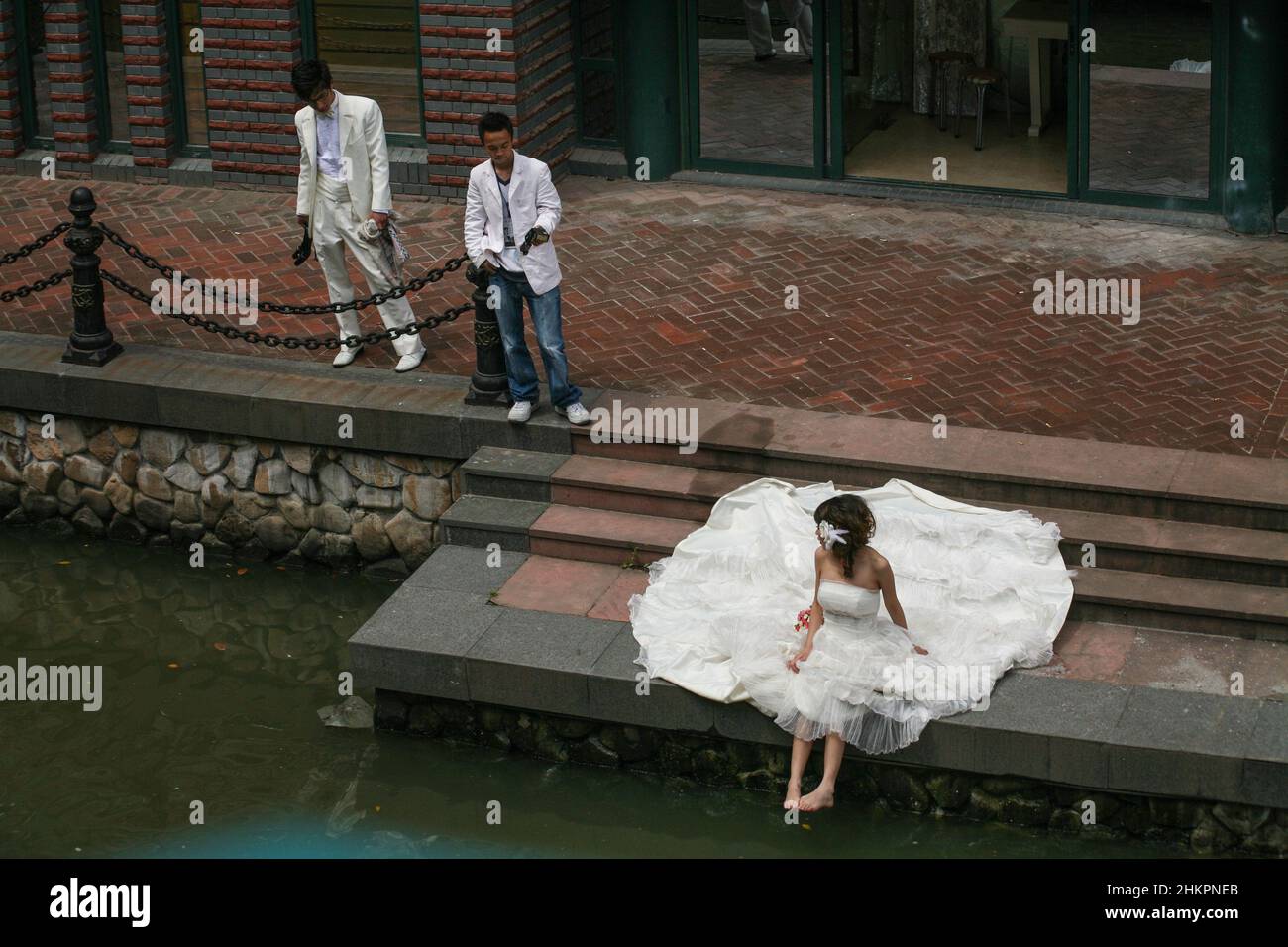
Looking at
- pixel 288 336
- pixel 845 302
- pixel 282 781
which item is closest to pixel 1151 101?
pixel 845 302

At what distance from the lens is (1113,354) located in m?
12.1

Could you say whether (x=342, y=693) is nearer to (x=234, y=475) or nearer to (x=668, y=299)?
(x=234, y=475)

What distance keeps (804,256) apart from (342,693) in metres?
4.74

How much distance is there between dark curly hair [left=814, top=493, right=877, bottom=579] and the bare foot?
98 centimetres

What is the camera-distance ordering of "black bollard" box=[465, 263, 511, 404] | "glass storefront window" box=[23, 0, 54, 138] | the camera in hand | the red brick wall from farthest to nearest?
"glass storefront window" box=[23, 0, 54, 138], the red brick wall, "black bollard" box=[465, 263, 511, 404], the camera in hand

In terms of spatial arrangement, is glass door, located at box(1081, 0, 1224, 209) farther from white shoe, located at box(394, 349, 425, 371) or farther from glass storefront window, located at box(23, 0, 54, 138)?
glass storefront window, located at box(23, 0, 54, 138)

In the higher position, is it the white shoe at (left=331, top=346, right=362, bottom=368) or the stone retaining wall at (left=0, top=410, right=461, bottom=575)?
the white shoe at (left=331, top=346, right=362, bottom=368)

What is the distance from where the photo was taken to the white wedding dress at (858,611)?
367 inches

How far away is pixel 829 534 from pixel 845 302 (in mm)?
4167

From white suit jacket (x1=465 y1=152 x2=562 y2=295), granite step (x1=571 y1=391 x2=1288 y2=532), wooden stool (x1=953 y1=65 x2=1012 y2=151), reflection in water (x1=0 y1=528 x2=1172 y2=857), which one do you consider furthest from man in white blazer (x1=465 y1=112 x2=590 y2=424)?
wooden stool (x1=953 y1=65 x2=1012 y2=151)

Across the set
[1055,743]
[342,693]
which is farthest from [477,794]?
[1055,743]

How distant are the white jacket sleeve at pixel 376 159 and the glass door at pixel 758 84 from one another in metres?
3.88

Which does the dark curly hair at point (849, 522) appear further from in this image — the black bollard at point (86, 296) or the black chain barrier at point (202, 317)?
the black bollard at point (86, 296)

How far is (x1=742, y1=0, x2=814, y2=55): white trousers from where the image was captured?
1475 centimetres
